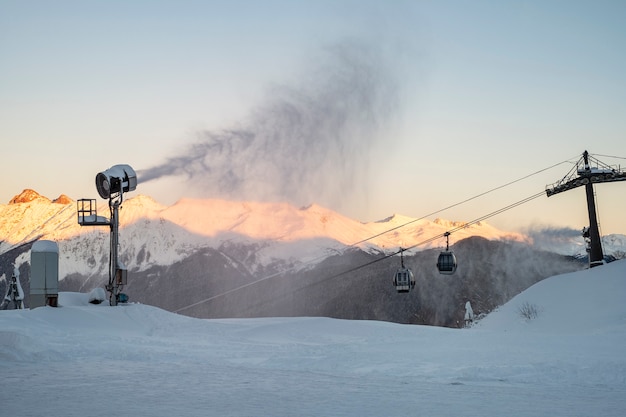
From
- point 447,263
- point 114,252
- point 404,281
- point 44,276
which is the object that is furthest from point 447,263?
point 44,276

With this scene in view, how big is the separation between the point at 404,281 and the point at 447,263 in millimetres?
4011

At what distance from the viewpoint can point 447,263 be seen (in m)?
50.9

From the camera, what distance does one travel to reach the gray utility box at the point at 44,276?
37031 mm

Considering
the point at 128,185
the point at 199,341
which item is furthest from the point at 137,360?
the point at 128,185

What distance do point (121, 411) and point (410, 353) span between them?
12.9 m

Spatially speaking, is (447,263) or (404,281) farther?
(404,281)

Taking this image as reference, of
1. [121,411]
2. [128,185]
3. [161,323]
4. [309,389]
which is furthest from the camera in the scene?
[128,185]

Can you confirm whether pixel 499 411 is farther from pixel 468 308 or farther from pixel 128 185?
pixel 468 308

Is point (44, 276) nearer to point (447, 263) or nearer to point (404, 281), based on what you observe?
point (404, 281)

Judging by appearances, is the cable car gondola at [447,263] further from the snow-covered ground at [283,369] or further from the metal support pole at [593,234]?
the metal support pole at [593,234]

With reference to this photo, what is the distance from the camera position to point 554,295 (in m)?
53.0

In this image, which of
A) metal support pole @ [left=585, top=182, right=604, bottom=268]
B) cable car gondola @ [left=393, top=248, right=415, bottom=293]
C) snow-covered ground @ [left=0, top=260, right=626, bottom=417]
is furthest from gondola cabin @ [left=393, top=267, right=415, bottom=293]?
metal support pole @ [left=585, top=182, right=604, bottom=268]

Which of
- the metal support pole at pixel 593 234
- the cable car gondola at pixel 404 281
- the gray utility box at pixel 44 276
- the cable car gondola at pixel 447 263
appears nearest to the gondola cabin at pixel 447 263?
the cable car gondola at pixel 447 263

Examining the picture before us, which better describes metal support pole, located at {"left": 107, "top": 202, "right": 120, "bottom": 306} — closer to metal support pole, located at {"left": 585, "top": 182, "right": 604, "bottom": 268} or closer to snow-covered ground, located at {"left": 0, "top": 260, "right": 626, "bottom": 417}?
snow-covered ground, located at {"left": 0, "top": 260, "right": 626, "bottom": 417}
